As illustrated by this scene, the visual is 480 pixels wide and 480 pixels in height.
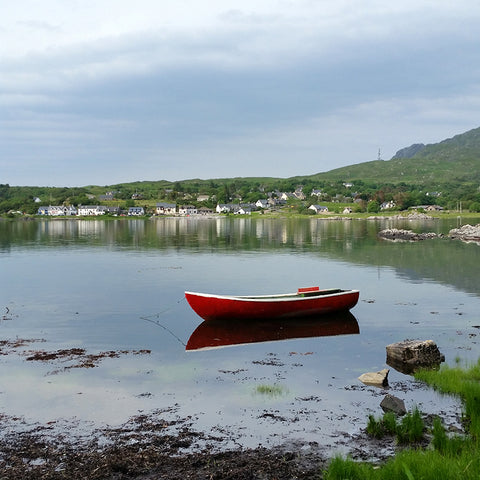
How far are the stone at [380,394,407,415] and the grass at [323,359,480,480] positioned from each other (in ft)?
2.85

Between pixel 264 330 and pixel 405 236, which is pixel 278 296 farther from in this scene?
pixel 405 236

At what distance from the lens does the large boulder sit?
69.2ft

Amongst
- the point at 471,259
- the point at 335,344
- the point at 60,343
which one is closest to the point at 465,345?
the point at 335,344

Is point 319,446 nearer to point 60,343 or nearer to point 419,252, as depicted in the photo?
point 60,343

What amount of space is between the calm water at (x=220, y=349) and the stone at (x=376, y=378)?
465mm

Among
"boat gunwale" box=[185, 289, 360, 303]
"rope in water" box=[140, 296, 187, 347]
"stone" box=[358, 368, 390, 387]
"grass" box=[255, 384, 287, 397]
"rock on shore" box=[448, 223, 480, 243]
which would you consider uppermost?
"boat gunwale" box=[185, 289, 360, 303]

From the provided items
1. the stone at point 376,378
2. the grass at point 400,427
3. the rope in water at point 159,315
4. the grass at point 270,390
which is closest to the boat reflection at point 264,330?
the rope in water at point 159,315

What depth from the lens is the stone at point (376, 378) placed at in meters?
18.9

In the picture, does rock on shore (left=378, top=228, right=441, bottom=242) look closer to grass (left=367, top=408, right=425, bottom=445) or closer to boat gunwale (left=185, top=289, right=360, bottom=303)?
boat gunwale (left=185, top=289, right=360, bottom=303)

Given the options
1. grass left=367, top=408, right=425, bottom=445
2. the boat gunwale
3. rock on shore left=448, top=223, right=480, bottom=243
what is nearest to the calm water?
Result: grass left=367, top=408, right=425, bottom=445

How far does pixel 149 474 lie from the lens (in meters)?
12.0

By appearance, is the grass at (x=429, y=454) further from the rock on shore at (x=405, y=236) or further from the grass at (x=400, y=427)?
the rock on shore at (x=405, y=236)

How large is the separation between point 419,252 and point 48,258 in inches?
1941

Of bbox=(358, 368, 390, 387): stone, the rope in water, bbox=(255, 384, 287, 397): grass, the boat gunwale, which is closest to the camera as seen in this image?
bbox=(255, 384, 287, 397): grass
